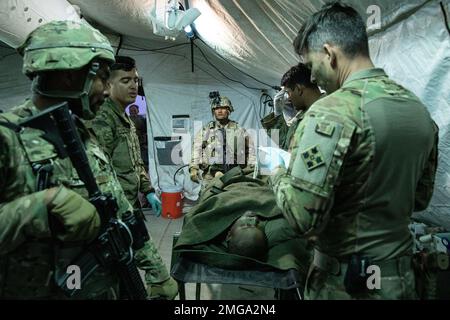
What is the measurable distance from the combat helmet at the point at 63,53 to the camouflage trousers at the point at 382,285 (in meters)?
1.02

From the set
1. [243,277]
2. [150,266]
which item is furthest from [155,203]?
[150,266]

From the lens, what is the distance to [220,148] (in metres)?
4.22

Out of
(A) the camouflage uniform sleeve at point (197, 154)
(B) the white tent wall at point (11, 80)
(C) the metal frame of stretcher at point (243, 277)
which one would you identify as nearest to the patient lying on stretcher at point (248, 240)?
(C) the metal frame of stretcher at point (243, 277)

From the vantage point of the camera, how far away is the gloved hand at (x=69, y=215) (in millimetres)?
918

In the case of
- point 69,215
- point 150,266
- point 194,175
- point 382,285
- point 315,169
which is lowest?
point 194,175

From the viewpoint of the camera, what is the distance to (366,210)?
3.42 ft

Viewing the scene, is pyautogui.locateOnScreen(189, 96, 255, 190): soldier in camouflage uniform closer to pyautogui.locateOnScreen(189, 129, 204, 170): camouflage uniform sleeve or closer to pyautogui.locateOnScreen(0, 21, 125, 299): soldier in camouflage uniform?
pyautogui.locateOnScreen(189, 129, 204, 170): camouflage uniform sleeve

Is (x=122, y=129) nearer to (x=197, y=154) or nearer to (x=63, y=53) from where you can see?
(x=63, y=53)

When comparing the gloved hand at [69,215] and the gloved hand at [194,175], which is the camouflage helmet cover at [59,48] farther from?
the gloved hand at [194,175]

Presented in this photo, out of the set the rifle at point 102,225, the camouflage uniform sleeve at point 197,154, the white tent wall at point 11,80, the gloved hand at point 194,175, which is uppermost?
the rifle at point 102,225

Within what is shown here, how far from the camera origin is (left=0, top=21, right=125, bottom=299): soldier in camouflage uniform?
0.92 metres

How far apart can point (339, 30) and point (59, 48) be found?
3.05 ft
